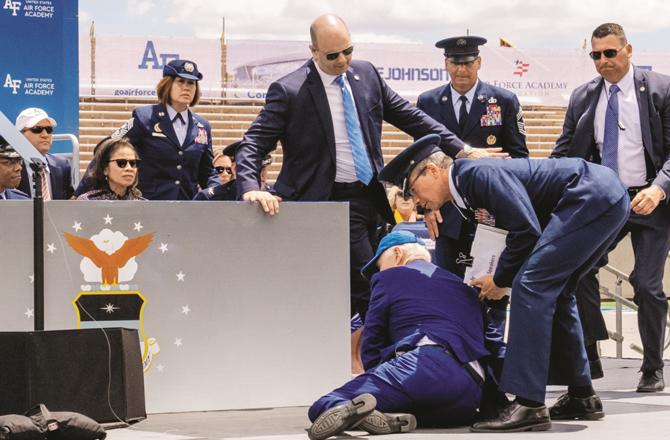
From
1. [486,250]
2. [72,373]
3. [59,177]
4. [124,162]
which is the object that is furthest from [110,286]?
[59,177]

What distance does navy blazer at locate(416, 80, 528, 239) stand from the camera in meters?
7.57

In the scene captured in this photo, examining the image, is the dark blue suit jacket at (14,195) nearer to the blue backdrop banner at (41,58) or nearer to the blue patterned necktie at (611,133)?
the blue patterned necktie at (611,133)

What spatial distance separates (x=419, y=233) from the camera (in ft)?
38.2

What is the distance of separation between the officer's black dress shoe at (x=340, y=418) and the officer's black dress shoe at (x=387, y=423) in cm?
7

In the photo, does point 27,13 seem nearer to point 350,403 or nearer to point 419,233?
point 419,233

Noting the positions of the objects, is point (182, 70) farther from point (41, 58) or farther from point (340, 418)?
point (340, 418)

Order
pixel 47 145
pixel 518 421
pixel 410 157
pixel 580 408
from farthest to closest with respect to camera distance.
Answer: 1. pixel 47 145
2. pixel 580 408
3. pixel 410 157
4. pixel 518 421

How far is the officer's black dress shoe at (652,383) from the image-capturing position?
7152 millimetres

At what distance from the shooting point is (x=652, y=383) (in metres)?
7.21

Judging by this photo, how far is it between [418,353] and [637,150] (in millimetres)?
2385

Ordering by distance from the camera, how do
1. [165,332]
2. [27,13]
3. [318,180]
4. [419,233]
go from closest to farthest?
[165,332], [318,180], [27,13], [419,233]

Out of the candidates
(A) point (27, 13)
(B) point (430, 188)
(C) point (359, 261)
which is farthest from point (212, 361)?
(A) point (27, 13)

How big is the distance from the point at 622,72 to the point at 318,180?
6.29ft

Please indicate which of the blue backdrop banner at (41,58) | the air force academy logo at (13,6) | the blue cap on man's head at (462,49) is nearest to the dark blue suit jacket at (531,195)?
the blue cap on man's head at (462,49)
